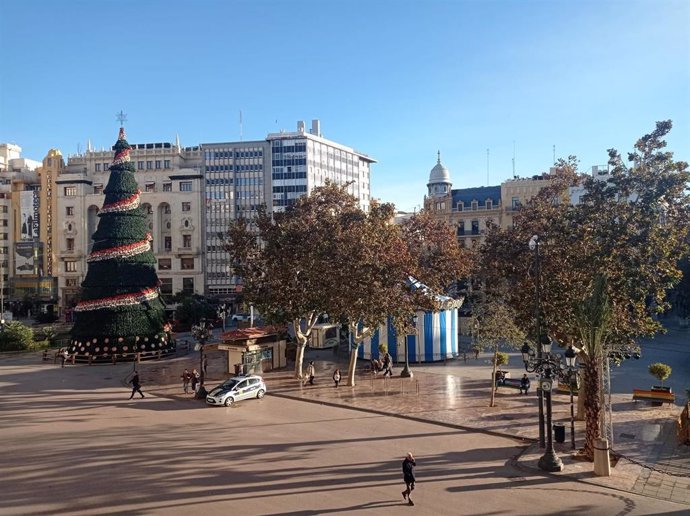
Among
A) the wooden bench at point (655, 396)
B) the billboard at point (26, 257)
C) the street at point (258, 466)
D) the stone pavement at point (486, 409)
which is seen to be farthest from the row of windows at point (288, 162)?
the wooden bench at point (655, 396)

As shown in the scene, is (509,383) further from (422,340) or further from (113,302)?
(113,302)

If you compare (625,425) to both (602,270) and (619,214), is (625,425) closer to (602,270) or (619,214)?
(602,270)

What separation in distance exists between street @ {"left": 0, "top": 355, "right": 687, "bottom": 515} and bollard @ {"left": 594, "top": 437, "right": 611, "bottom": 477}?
966 millimetres

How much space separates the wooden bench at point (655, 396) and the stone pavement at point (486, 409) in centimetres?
42

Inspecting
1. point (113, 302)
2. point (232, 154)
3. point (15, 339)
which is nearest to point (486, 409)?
point (113, 302)

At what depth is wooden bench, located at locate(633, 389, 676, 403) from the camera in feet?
80.0

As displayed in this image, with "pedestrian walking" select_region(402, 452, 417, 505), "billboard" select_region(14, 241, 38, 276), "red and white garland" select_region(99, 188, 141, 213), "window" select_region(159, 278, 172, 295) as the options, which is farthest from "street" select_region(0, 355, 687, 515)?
"billboard" select_region(14, 241, 38, 276)

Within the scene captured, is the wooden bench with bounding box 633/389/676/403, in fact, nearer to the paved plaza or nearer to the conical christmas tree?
the paved plaza

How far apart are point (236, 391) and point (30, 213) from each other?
74.7 metres

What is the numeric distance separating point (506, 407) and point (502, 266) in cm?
694

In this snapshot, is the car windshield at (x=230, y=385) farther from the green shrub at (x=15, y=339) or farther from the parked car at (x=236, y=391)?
the green shrub at (x=15, y=339)

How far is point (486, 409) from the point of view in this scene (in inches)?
965

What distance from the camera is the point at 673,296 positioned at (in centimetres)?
6094

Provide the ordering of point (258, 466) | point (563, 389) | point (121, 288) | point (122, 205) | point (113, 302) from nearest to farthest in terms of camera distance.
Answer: point (258, 466)
point (563, 389)
point (113, 302)
point (121, 288)
point (122, 205)
